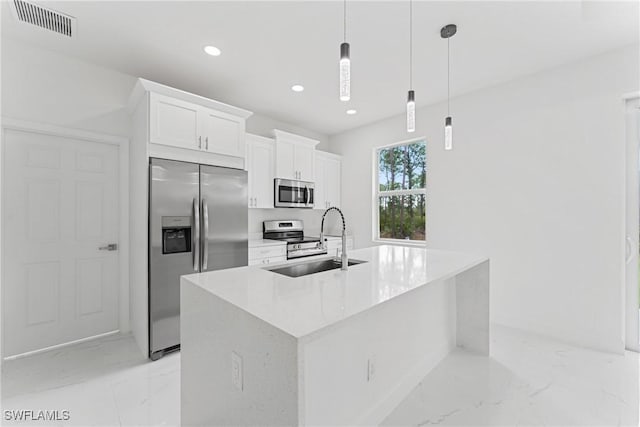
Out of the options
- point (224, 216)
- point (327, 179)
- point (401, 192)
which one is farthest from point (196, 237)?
point (401, 192)

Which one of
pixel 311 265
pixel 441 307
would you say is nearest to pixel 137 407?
pixel 311 265

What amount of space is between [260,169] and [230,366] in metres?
2.94

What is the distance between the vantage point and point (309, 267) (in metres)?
1.98

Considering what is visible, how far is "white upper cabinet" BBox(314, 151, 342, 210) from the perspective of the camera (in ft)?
14.9

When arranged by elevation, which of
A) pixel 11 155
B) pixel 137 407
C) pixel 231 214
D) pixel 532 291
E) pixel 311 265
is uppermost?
pixel 11 155

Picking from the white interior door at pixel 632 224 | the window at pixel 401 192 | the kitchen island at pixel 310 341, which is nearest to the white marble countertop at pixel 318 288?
the kitchen island at pixel 310 341

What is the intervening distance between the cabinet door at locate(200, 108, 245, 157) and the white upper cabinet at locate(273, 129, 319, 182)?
0.90 m

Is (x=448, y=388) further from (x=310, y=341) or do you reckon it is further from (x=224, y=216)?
(x=224, y=216)

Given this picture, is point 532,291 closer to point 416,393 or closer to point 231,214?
point 416,393

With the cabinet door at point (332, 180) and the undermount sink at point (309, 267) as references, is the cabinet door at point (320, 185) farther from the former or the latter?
the undermount sink at point (309, 267)

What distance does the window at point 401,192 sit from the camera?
398 centimetres

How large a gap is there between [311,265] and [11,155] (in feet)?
9.11

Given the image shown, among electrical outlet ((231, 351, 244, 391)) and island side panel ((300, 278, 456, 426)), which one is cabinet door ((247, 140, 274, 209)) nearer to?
island side panel ((300, 278, 456, 426))

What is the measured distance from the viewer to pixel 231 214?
2.90 meters
